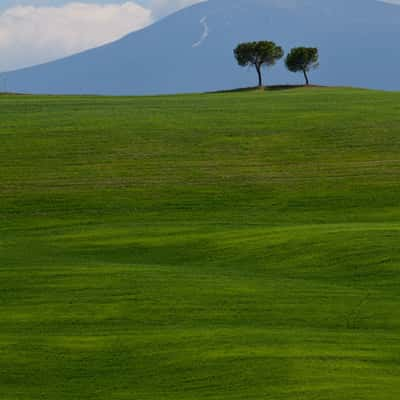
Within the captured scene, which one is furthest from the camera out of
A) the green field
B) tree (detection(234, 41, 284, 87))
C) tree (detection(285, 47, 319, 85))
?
tree (detection(234, 41, 284, 87))

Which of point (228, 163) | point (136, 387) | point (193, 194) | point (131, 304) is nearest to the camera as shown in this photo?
point (136, 387)

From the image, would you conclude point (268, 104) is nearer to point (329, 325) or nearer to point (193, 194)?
point (193, 194)

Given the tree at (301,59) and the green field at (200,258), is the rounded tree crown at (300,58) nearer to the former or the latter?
the tree at (301,59)

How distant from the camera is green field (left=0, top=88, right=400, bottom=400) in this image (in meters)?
18.4

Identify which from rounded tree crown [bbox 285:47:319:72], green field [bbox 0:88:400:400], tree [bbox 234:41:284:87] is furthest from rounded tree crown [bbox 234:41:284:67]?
green field [bbox 0:88:400:400]

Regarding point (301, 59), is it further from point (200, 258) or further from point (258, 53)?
point (200, 258)

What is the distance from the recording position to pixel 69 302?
23.2 metres

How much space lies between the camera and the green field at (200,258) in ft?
60.5

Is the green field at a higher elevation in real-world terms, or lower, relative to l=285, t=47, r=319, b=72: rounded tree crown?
lower

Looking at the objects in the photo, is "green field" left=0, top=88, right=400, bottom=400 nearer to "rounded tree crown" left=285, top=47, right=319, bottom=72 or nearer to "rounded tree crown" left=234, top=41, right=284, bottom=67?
"rounded tree crown" left=285, top=47, right=319, bottom=72

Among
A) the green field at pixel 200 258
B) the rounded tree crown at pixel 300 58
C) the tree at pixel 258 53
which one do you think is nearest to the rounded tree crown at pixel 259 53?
the tree at pixel 258 53

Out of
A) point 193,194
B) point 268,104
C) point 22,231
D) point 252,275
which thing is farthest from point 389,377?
point 268,104

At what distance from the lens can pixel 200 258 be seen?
28656mm

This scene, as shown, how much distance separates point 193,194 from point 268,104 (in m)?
29.0
